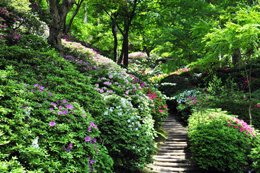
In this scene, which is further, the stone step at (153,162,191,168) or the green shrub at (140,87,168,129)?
the green shrub at (140,87,168,129)

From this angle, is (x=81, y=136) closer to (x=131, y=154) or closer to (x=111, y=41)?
(x=131, y=154)

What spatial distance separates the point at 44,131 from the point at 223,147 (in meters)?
4.27

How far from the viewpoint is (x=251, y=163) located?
4852mm

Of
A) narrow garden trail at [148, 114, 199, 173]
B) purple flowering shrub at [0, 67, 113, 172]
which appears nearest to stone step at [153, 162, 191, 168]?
narrow garden trail at [148, 114, 199, 173]

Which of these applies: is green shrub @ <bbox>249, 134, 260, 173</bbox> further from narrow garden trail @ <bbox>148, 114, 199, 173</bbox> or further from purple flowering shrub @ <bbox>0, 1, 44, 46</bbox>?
purple flowering shrub @ <bbox>0, 1, 44, 46</bbox>

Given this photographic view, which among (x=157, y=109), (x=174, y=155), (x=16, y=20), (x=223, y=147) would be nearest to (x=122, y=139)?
(x=223, y=147)

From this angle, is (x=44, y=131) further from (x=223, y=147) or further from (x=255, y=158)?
(x=255, y=158)

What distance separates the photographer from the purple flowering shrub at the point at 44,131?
1654mm

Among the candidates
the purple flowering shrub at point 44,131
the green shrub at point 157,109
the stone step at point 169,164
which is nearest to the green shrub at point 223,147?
the stone step at point 169,164

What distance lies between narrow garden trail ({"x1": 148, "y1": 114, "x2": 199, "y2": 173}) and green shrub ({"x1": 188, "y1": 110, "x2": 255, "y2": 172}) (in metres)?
0.53

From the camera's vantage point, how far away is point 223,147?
458cm

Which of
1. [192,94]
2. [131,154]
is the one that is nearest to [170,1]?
[192,94]

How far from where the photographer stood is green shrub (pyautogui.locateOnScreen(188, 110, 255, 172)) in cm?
449

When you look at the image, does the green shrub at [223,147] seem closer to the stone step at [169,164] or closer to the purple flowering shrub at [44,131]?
the stone step at [169,164]
